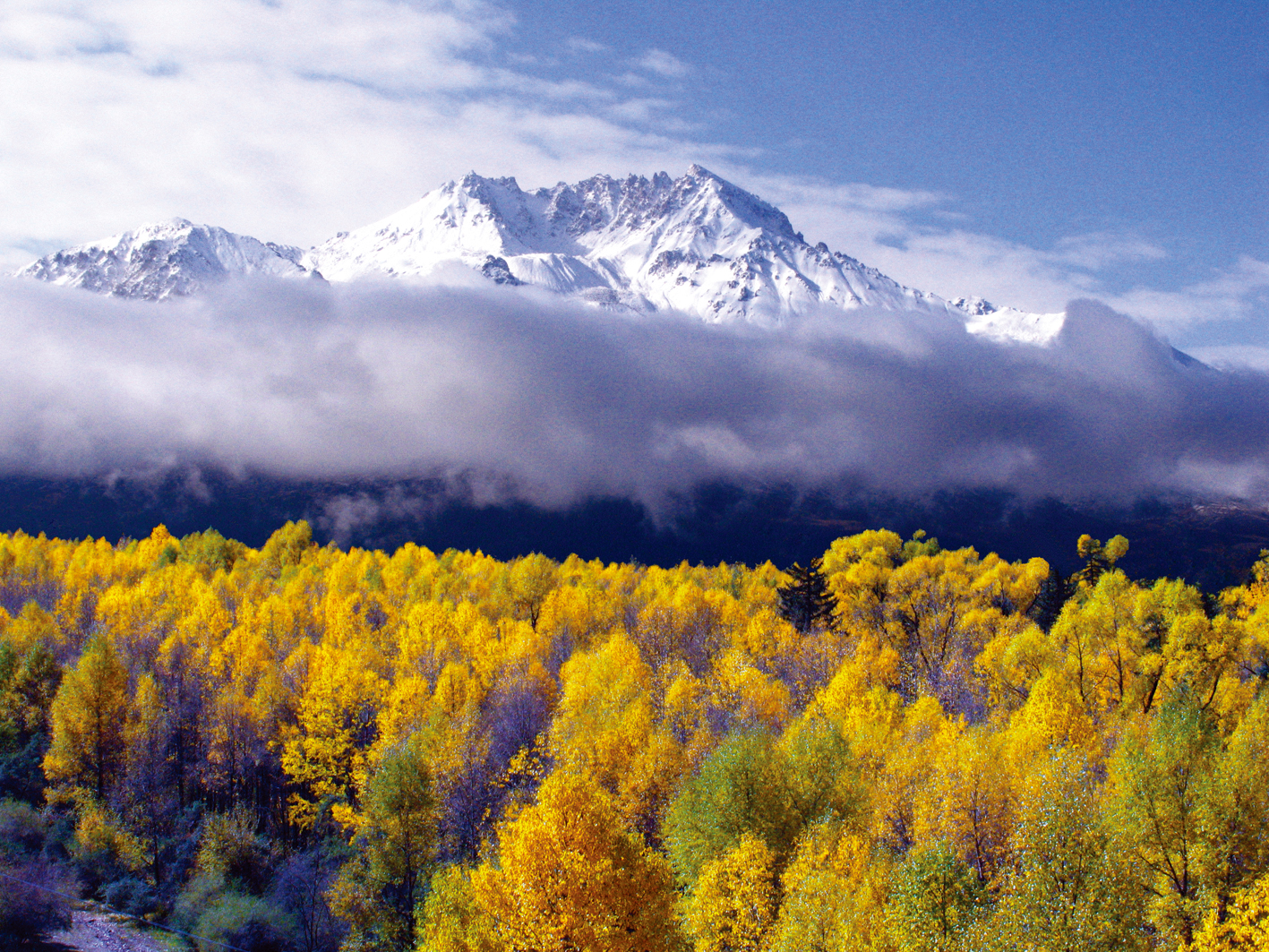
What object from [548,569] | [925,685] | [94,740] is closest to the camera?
[94,740]

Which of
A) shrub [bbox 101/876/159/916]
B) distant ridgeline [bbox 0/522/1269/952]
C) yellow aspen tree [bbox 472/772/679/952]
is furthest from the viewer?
shrub [bbox 101/876/159/916]

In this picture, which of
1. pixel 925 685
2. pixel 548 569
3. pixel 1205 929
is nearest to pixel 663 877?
pixel 1205 929

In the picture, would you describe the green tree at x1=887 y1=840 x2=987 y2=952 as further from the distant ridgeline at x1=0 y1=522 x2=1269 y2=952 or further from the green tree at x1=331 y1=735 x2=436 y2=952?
the green tree at x1=331 y1=735 x2=436 y2=952

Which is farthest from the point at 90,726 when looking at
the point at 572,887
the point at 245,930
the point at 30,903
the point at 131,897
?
the point at 572,887

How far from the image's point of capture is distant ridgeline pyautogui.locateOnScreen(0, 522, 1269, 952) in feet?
101

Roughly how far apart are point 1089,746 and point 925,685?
1841 centimetres

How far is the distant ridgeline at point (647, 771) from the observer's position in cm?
3081

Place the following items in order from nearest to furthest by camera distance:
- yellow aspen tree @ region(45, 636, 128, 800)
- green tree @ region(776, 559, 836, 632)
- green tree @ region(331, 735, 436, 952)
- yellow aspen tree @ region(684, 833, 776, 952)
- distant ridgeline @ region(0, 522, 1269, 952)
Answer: distant ridgeline @ region(0, 522, 1269, 952)
yellow aspen tree @ region(684, 833, 776, 952)
green tree @ region(331, 735, 436, 952)
yellow aspen tree @ region(45, 636, 128, 800)
green tree @ region(776, 559, 836, 632)

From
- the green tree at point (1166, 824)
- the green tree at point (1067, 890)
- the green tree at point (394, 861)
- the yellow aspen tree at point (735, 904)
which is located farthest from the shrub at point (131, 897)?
the green tree at point (1166, 824)

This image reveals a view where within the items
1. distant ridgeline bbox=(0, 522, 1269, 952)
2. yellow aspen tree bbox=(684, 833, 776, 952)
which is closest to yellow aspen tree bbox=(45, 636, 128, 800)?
distant ridgeline bbox=(0, 522, 1269, 952)

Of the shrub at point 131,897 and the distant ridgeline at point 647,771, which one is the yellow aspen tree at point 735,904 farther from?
the shrub at point 131,897

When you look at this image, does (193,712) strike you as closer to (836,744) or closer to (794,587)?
(836,744)

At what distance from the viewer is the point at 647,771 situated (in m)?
49.0

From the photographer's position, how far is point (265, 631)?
299 feet
